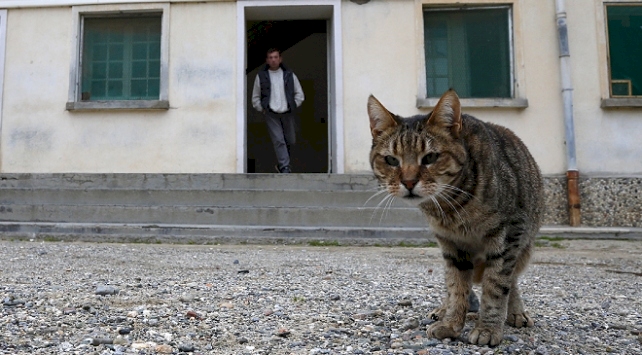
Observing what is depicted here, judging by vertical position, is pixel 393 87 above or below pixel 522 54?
below

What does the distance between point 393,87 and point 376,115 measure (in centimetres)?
602

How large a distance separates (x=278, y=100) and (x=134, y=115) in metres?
2.43

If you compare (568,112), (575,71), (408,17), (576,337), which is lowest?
(576,337)

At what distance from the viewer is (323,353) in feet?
6.40

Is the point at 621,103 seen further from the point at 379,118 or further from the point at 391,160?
the point at 391,160

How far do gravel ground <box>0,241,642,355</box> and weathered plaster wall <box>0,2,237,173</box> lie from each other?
3526 millimetres

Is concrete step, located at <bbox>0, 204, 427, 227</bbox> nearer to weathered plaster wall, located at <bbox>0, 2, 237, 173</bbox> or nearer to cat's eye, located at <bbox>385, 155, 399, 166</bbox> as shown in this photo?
weathered plaster wall, located at <bbox>0, 2, 237, 173</bbox>

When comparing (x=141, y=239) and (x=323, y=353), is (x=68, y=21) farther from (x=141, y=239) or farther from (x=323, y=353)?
(x=323, y=353)

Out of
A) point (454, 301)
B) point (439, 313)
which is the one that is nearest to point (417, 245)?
point (439, 313)

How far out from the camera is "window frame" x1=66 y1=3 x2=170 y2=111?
8.26 meters

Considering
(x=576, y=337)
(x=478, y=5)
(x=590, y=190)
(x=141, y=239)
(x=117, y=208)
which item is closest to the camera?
(x=576, y=337)

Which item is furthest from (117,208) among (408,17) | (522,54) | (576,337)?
(522,54)

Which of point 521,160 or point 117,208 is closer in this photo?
point 521,160

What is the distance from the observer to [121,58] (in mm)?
8805
